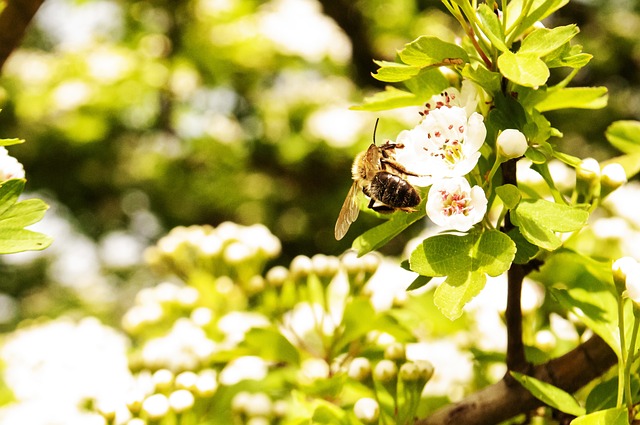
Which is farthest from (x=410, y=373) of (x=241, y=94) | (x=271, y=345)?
(x=241, y=94)

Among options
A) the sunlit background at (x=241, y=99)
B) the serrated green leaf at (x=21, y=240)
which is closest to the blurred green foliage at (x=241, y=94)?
the sunlit background at (x=241, y=99)

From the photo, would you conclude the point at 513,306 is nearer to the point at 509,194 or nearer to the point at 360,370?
the point at 509,194

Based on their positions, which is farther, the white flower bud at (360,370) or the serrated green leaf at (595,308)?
the white flower bud at (360,370)

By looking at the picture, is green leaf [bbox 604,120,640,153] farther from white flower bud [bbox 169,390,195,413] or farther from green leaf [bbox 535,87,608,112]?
white flower bud [bbox 169,390,195,413]

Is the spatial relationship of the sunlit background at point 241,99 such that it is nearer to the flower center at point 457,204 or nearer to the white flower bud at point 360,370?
the white flower bud at point 360,370

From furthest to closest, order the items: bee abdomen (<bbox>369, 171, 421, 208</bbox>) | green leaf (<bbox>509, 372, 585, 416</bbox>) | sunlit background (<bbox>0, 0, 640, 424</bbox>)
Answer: sunlit background (<bbox>0, 0, 640, 424</bbox>) < bee abdomen (<bbox>369, 171, 421, 208</bbox>) < green leaf (<bbox>509, 372, 585, 416</bbox>)

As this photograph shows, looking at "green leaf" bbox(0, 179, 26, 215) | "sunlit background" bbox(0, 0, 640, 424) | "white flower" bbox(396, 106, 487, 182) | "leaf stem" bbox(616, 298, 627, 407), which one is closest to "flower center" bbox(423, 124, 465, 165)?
"white flower" bbox(396, 106, 487, 182)
